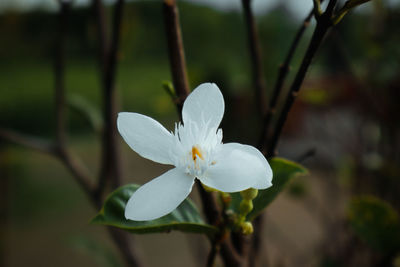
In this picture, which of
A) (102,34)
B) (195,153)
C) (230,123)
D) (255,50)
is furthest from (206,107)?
(230,123)

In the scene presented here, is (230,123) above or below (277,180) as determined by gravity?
below

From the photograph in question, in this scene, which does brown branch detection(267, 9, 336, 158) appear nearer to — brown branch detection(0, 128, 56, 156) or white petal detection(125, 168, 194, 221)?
white petal detection(125, 168, 194, 221)

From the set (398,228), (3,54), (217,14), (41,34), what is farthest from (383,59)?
(3,54)

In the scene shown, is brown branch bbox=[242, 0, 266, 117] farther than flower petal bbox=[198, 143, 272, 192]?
Yes

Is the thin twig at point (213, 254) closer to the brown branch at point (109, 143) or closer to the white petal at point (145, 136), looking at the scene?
the white petal at point (145, 136)

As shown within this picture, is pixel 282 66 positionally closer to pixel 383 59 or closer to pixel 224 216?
pixel 224 216

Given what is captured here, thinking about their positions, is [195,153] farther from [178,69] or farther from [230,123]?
[230,123]

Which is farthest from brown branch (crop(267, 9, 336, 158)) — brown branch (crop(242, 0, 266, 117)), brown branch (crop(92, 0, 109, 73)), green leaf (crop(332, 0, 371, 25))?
brown branch (crop(92, 0, 109, 73))
